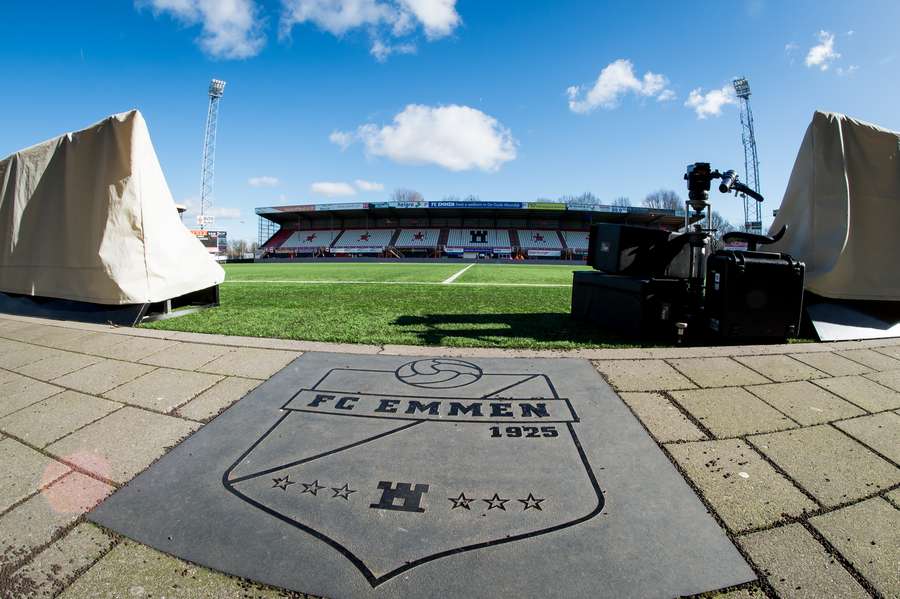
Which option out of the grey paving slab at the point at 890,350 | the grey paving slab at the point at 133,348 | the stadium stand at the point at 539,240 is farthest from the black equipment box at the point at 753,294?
the stadium stand at the point at 539,240

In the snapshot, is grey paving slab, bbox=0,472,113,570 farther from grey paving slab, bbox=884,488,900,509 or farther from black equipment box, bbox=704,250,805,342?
black equipment box, bbox=704,250,805,342

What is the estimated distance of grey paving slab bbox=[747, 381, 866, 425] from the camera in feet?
9.29

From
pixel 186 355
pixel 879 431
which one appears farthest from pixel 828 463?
pixel 186 355

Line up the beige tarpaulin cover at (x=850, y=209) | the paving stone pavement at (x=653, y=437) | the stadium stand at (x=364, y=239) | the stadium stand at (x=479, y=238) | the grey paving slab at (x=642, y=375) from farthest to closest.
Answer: the stadium stand at (x=364, y=239)
the stadium stand at (x=479, y=238)
the beige tarpaulin cover at (x=850, y=209)
the grey paving slab at (x=642, y=375)
the paving stone pavement at (x=653, y=437)

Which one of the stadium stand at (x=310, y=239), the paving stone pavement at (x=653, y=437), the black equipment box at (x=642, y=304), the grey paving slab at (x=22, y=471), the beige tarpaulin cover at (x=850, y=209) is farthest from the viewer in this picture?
the stadium stand at (x=310, y=239)

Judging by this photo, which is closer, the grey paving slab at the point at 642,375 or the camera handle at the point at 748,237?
the grey paving slab at the point at 642,375

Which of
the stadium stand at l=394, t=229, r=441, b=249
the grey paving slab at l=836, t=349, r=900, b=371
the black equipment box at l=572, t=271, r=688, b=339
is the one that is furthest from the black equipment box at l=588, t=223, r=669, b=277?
the stadium stand at l=394, t=229, r=441, b=249

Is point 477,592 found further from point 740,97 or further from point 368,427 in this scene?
point 740,97

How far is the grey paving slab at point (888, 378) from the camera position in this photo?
3.48 m

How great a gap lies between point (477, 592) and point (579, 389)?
2122 mm

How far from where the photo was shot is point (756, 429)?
8.58ft

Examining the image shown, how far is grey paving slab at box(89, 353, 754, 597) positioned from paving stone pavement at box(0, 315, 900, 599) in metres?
0.13

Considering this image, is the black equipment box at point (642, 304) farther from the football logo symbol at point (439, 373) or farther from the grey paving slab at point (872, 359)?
the football logo symbol at point (439, 373)

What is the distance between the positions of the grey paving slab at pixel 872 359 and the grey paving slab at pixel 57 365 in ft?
25.5
